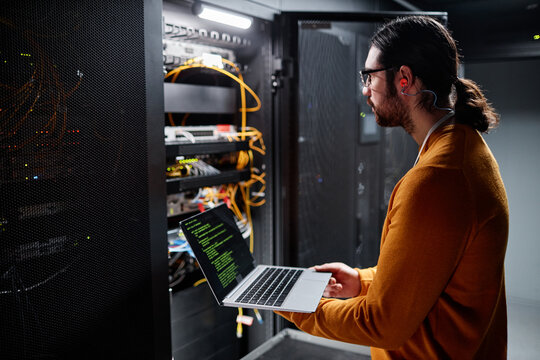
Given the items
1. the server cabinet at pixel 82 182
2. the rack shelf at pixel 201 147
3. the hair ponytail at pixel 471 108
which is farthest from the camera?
the rack shelf at pixel 201 147

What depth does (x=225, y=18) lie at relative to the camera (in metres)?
1.77

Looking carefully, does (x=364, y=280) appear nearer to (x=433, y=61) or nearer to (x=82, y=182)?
(x=433, y=61)

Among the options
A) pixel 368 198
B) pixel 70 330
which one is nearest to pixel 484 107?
pixel 70 330

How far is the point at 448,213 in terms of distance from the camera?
2.77ft

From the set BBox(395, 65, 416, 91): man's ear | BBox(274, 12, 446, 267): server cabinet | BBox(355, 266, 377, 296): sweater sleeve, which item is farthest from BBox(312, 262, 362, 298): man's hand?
BBox(274, 12, 446, 267): server cabinet

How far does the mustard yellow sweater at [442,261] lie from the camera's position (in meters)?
0.85

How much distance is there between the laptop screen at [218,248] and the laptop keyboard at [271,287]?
6 centimetres

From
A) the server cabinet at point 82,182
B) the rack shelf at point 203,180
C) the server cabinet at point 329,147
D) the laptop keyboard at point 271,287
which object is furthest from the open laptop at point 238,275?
the server cabinet at point 329,147

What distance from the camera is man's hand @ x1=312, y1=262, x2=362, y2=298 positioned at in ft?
4.22

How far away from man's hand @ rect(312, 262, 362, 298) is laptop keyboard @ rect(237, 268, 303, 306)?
108 millimetres

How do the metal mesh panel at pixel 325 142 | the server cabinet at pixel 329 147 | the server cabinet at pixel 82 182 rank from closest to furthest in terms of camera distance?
the server cabinet at pixel 82 182 → the server cabinet at pixel 329 147 → the metal mesh panel at pixel 325 142

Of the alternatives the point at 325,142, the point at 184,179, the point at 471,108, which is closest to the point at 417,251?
the point at 471,108

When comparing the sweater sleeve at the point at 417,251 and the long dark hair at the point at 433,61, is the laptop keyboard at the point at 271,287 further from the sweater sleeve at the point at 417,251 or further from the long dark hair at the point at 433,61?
the long dark hair at the point at 433,61

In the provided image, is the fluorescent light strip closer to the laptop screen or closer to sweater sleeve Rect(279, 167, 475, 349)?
the laptop screen
